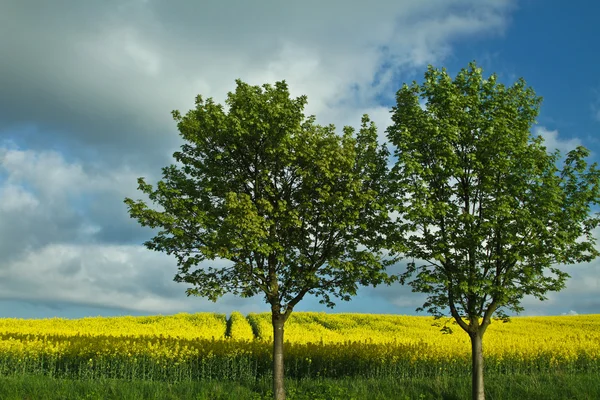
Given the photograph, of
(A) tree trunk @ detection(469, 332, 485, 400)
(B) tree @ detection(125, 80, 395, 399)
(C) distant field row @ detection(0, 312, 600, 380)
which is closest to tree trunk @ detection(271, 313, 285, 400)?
(B) tree @ detection(125, 80, 395, 399)

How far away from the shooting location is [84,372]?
23.4m

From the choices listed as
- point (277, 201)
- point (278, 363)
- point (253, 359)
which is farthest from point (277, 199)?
point (253, 359)

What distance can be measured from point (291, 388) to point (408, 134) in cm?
1041

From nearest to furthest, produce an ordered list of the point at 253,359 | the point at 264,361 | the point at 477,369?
1. the point at 477,369
2. the point at 253,359
3. the point at 264,361

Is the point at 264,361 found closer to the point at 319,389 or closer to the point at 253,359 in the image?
the point at 253,359

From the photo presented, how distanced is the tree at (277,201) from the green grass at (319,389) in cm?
199

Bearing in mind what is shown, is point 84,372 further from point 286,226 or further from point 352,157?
point 352,157

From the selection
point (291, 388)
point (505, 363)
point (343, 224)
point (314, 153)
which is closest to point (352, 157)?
point (314, 153)

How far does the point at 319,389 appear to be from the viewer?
17.8 m

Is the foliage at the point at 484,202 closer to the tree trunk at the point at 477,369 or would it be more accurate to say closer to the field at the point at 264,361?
the tree trunk at the point at 477,369

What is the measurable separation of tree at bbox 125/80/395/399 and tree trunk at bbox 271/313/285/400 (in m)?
0.04

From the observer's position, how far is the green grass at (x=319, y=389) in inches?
624

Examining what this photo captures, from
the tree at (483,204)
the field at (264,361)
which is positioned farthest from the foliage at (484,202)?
the field at (264,361)

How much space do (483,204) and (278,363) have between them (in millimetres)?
9230
